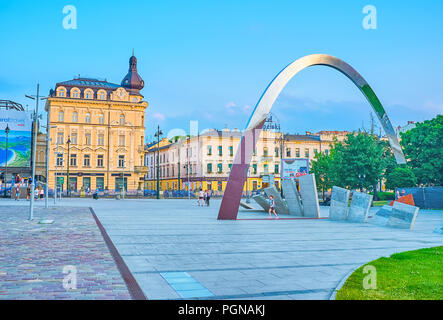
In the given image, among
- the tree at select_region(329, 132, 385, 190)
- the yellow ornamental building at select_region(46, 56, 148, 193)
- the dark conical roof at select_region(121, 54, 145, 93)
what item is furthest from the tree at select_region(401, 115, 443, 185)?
the dark conical roof at select_region(121, 54, 145, 93)

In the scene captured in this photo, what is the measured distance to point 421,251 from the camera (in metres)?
10.6

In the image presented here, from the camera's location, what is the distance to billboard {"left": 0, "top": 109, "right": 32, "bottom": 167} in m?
55.4

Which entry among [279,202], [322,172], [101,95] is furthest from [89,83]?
[279,202]

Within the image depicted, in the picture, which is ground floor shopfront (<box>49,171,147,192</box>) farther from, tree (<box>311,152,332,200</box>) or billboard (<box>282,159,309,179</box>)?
billboard (<box>282,159,309,179</box>)

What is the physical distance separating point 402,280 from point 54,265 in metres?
6.49

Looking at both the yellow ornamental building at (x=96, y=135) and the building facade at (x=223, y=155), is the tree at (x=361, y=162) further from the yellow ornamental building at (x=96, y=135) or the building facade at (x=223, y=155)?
the yellow ornamental building at (x=96, y=135)

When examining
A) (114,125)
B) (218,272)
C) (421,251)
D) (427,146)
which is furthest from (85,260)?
(114,125)

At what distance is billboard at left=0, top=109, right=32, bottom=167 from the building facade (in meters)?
24.8

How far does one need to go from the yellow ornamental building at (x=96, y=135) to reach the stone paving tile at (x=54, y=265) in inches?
2191

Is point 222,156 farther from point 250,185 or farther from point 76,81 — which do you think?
point 76,81

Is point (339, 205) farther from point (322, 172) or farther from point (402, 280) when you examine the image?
point (322, 172)

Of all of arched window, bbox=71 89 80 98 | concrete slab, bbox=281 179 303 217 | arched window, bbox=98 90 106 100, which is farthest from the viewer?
arched window, bbox=98 90 106 100

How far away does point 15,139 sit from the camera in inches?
2189

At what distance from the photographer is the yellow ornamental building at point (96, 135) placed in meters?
68.1
